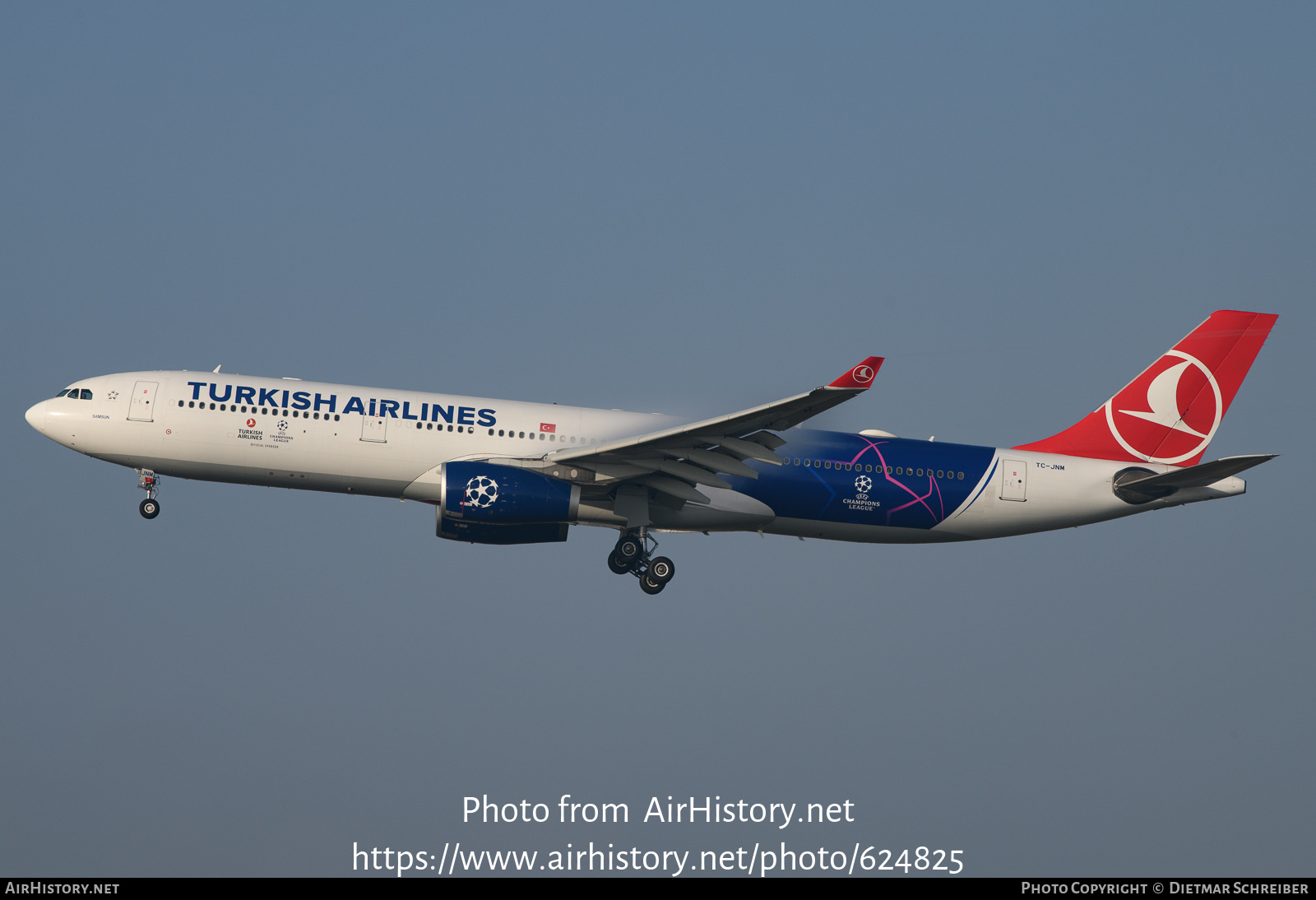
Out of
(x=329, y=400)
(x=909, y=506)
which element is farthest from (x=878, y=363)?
(x=329, y=400)

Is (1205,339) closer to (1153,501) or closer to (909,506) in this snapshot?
(1153,501)

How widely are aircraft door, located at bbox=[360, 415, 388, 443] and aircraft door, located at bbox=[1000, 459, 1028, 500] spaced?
1870 centimetres

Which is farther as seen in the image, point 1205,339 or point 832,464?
point 1205,339

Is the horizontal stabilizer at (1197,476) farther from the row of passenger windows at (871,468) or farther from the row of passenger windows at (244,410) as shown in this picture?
the row of passenger windows at (244,410)

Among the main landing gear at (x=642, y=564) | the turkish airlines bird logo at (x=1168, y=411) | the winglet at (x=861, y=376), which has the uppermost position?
the turkish airlines bird logo at (x=1168, y=411)

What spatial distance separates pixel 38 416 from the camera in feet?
131

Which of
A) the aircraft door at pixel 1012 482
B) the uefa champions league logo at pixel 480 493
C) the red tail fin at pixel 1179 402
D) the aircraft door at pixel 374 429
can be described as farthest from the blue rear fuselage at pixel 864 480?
the aircraft door at pixel 374 429

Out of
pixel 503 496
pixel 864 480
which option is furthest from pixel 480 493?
pixel 864 480

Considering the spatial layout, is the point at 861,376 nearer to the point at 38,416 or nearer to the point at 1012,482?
the point at 1012,482

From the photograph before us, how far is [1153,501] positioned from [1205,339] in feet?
22.8

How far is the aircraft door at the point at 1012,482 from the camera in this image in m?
42.4

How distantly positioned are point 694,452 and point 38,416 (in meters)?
19.2

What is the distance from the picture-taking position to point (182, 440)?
39188 millimetres

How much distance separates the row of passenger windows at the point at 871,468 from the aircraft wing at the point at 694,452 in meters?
Result: 1.79
